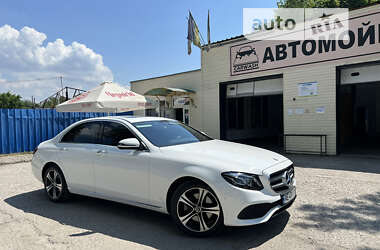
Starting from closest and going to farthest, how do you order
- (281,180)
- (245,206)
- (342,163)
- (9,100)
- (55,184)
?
(245,206) < (281,180) < (55,184) < (342,163) < (9,100)

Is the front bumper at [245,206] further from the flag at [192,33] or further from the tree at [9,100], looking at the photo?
the tree at [9,100]

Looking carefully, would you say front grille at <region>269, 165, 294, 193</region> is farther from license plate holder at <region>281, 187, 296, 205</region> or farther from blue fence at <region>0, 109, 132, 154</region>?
blue fence at <region>0, 109, 132, 154</region>

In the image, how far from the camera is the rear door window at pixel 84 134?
4.81 metres

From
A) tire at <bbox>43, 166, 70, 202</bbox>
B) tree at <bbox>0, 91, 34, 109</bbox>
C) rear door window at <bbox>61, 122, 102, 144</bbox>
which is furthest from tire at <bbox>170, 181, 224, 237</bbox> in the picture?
tree at <bbox>0, 91, 34, 109</bbox>

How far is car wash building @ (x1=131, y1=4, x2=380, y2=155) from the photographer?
9484 millimetres

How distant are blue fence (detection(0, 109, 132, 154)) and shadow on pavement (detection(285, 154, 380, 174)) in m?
11.3

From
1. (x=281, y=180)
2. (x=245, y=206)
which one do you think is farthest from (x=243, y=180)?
(x=281, y=180)

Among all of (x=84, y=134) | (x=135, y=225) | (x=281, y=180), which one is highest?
(x=84, y=134)

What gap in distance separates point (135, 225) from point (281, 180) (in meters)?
2.14

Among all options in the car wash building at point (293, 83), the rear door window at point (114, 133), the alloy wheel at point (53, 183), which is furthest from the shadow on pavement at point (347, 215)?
the car wash building at point (293, 83)

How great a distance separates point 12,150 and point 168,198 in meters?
11.3

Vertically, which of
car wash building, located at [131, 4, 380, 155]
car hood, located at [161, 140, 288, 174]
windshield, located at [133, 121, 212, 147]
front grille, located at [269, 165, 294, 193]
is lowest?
front grille, located at [269, 165, 294, 193]

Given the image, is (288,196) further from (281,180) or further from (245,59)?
(245,59)

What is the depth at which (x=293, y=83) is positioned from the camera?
1089 centimetres
